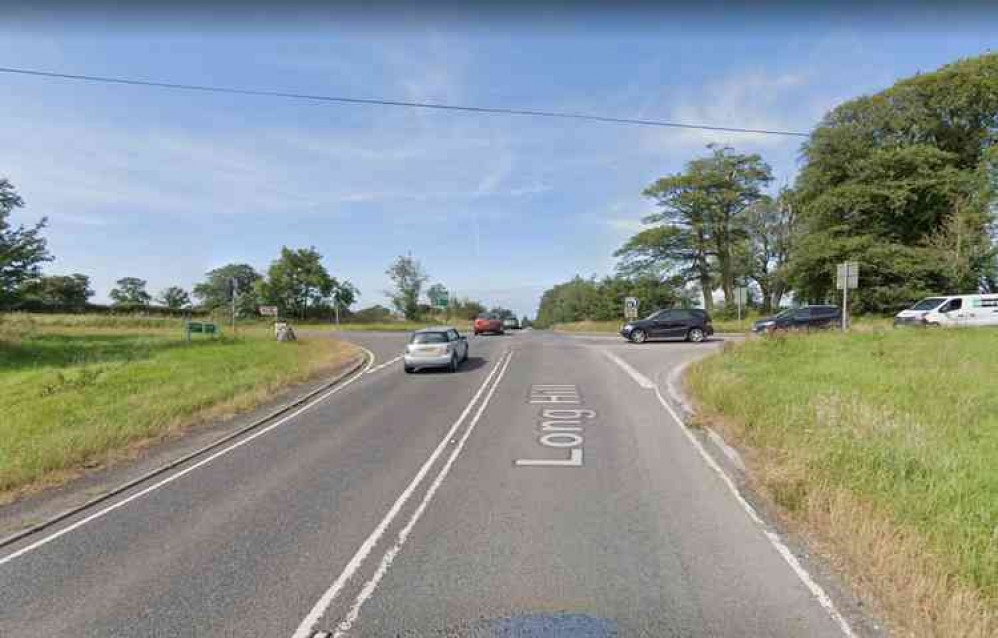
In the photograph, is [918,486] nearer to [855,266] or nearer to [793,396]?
[793,396]

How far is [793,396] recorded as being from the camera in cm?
736

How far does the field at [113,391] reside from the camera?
620 centimetres

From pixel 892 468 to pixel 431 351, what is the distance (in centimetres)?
1129

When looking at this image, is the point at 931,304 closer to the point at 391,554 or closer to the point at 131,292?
the point at 391,554

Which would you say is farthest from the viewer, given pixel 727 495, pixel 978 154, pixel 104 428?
pixel 978 154

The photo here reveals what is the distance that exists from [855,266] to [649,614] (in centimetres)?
1874

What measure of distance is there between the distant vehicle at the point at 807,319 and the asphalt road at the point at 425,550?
17.5 metres

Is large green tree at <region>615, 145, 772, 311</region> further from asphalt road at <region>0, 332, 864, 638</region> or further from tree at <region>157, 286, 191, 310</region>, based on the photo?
tree at <region>157, 286, 191, 310</region>

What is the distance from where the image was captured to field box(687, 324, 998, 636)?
276 centimetres

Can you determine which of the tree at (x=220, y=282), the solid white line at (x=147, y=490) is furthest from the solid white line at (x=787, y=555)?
the tree at (x=220, y=282)

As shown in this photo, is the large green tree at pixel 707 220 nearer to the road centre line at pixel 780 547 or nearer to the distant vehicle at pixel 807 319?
the distant vehicle at pixel 807 319

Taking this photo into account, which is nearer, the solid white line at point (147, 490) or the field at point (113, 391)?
the solid white line at point (147, 490)

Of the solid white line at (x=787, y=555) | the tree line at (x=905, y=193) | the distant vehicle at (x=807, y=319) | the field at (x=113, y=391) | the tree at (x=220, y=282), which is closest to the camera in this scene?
the solid white line at (x=787, y=555)

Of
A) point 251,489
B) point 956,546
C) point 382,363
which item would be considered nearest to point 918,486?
point 956,546
